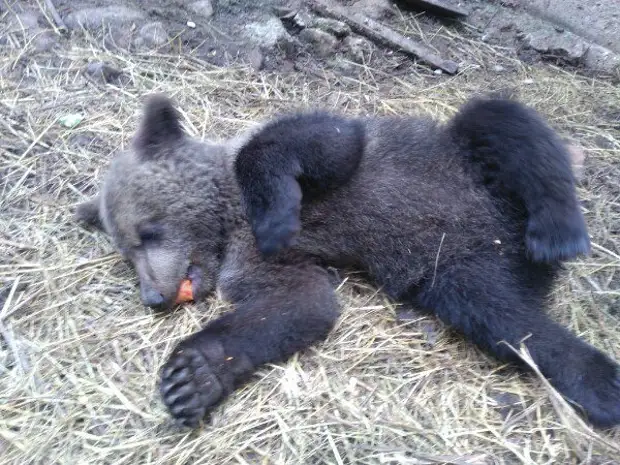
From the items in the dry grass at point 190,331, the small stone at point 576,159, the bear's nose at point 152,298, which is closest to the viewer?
the dry grass at point 190,331

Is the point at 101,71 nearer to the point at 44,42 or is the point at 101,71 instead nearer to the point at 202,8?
the point at 44,42

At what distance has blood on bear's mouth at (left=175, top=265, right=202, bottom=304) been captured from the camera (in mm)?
3805

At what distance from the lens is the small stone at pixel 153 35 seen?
19.1 feet

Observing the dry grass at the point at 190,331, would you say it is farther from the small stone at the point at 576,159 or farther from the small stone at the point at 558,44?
the small stone at the point at 558,44

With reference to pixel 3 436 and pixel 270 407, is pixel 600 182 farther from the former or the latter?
pixel 3 436

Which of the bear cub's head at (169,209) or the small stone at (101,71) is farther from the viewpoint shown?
the small stone at (101,71)

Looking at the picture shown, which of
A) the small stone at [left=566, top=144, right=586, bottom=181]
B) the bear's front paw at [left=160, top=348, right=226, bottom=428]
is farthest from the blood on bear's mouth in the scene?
the small stone at [left=566, top=144, right=586, bottom=181]

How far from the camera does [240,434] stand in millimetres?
2975

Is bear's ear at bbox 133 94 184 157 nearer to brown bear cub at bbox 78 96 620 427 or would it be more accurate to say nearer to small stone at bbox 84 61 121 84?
brown bear cub at bbox 78 96 620 427

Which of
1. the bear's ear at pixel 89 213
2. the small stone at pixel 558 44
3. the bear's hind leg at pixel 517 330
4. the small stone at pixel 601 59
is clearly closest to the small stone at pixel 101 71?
the bear's ear at pixel 89 213

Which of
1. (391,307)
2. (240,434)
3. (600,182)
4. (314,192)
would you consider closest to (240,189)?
(314,192)

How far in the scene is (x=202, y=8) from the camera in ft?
20.4

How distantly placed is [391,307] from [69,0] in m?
4.42

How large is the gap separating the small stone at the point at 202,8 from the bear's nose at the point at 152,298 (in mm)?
3451
